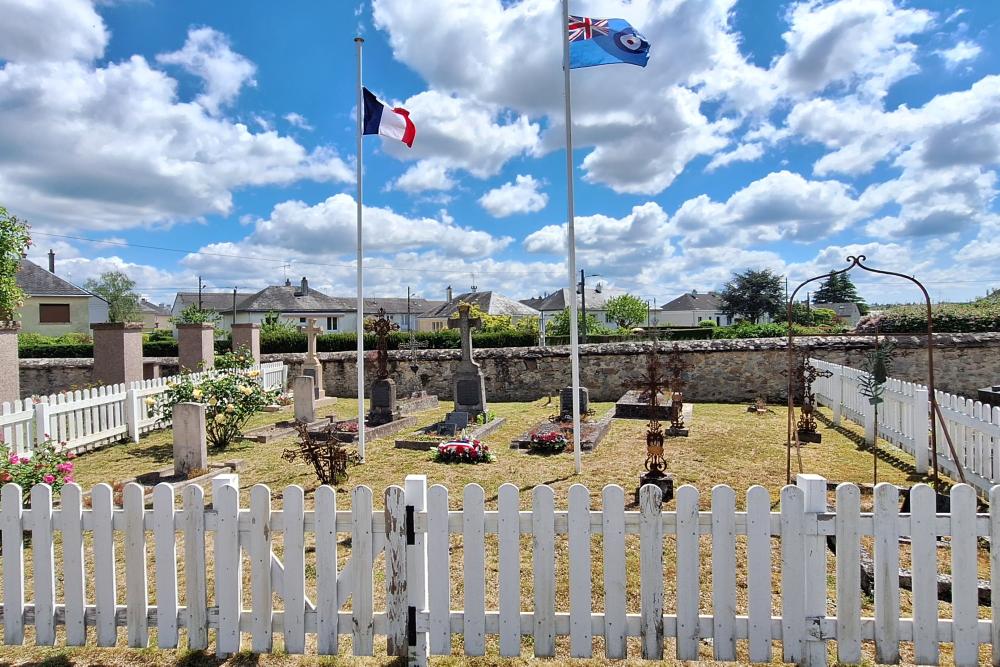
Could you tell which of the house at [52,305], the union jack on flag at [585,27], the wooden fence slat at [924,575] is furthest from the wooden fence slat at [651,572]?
the house at [52,305]

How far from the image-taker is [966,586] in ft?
9.68

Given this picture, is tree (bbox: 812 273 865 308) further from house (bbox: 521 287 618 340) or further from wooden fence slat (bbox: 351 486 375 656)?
wooden fence slat (bbox: 351 486 375 656)

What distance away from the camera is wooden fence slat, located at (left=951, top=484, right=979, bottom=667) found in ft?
9.65

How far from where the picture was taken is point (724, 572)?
119 inches

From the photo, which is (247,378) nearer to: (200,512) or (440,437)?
(440,437)

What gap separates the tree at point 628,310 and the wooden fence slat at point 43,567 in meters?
53.2

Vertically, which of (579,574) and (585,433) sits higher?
(579,574)

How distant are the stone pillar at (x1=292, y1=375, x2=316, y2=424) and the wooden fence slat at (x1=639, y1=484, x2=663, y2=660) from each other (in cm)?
936

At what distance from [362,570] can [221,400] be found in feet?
24.5

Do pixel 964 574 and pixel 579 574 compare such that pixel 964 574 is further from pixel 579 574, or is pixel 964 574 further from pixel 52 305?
pixel 52 305

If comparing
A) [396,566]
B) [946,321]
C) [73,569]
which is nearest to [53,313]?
[73,569]

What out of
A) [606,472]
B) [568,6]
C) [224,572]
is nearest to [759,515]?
[224,572]

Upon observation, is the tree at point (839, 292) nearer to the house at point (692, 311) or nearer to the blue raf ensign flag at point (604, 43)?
the house at point (692, 311)

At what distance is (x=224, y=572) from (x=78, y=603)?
0.94m
